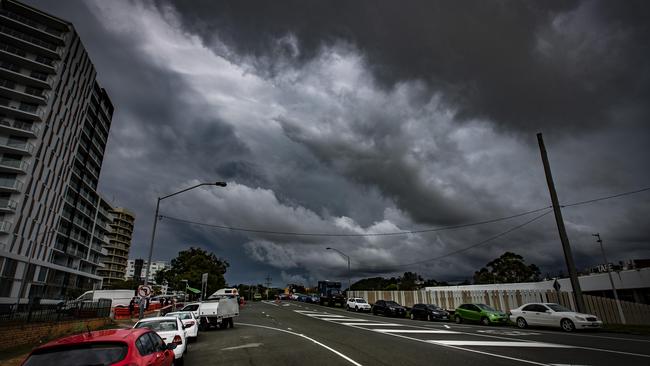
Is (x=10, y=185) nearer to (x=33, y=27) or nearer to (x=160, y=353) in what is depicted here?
(x=33, y=27)

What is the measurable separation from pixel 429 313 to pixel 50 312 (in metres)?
23.5

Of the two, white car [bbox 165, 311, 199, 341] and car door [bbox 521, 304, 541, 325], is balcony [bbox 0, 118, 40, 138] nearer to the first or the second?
white car [bbox 165, 311, 199, 341]

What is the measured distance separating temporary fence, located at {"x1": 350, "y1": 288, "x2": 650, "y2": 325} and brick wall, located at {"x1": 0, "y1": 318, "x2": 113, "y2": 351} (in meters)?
27.4

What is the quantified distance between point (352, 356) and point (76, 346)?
7417mm

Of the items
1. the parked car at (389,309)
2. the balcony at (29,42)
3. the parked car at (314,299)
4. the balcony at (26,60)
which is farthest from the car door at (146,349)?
the parked car at (314,299)

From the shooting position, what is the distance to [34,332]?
49.2 ft

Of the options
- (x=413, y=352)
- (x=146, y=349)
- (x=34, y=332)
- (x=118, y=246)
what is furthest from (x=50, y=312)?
(x=118, y=246)

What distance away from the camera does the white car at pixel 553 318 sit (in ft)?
58.0

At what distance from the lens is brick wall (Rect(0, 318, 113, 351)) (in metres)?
13.3

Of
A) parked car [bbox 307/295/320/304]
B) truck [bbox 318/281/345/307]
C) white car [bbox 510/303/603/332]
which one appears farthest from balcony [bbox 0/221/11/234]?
white car [bbox 510/303/603/332]

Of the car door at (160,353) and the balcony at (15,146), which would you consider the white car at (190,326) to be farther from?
the balcony at (15,146)

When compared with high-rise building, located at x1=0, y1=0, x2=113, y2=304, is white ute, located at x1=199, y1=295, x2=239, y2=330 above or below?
below

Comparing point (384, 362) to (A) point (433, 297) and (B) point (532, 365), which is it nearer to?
(B) point (532, 365)

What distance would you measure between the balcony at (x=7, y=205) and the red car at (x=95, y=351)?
47022 millimetres
